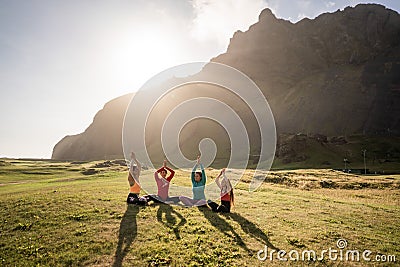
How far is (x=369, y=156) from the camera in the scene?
11300 centimetres

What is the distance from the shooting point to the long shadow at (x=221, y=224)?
43.2 ft

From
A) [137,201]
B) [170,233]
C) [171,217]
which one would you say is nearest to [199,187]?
[171,217]

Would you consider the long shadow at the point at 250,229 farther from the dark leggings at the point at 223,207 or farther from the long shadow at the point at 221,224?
the long shadow at the point at 221,224

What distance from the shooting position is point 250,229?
14.8 m

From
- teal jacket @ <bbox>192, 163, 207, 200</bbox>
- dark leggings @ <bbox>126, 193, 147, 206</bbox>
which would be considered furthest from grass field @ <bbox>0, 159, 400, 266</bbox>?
teal jacket @ <bbox>192, 163, 207, 200</bbox>

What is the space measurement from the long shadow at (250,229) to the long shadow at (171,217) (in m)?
3.42

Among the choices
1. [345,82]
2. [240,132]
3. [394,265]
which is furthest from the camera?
[345,82]

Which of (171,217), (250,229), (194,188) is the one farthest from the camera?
(194,188)

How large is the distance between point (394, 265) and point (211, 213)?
34.0ft

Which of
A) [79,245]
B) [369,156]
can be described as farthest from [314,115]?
[79,245]

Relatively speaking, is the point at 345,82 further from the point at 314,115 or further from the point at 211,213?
the point at 211,213

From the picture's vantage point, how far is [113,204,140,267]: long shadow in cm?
1110

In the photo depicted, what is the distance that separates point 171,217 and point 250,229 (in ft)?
16.6

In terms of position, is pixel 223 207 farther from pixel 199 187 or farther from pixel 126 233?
pixel 126 233
